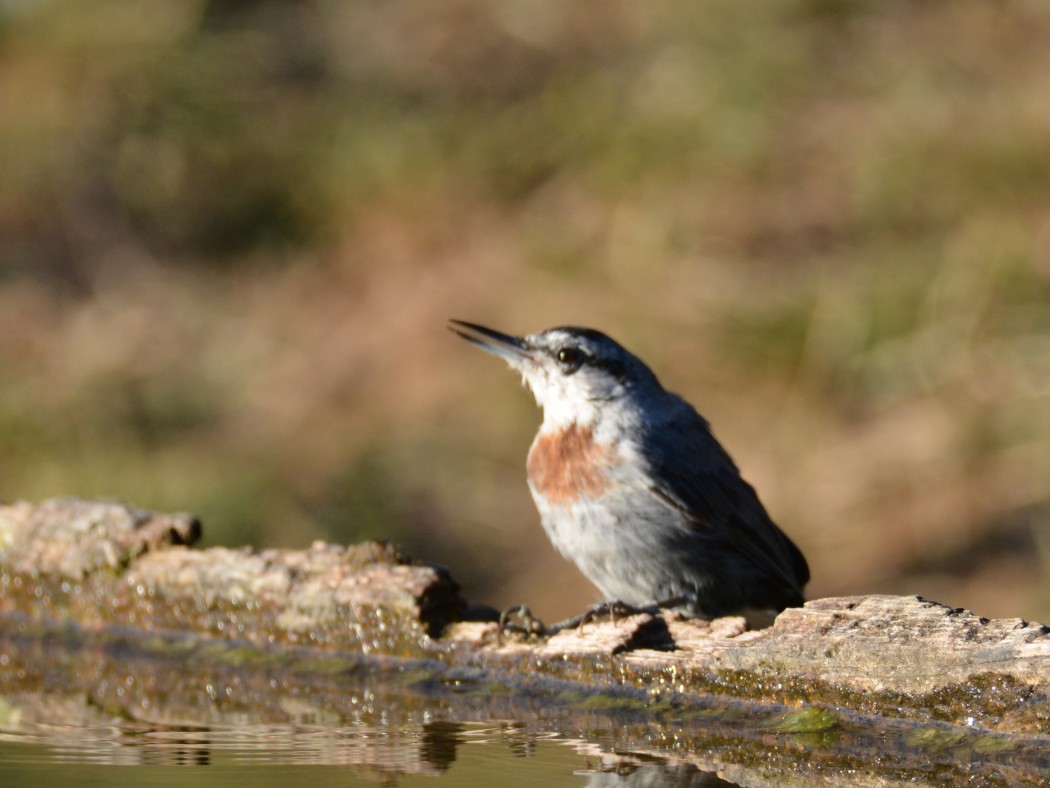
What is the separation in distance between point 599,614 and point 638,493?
1.90 ft

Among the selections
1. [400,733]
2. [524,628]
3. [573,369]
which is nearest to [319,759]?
[400,733]

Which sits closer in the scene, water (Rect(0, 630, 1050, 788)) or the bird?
water (Rect(0, 630, 1050, 788))

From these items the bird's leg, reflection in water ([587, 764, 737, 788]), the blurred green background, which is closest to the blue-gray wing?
the bird's leg

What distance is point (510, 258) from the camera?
10078 millimetres

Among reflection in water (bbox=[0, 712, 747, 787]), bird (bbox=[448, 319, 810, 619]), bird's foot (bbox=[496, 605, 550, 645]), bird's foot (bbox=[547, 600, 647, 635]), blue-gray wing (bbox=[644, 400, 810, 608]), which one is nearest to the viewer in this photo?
reflection in water (bbox=[0, 712, 747, 787])

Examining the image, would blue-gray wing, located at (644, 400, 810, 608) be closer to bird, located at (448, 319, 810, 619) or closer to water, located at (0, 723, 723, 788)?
bird, located at (448, 319, 810, 619)

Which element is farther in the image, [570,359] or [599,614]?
[570,359]

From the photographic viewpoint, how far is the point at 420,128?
10.9 m

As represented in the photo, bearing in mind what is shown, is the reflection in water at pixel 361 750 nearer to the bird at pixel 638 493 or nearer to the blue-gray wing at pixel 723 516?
the bird at pixel 638 493

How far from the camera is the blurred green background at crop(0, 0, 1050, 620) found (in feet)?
26.4

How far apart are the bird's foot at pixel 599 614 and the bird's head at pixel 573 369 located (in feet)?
2.95

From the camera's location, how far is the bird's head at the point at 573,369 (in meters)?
5.11

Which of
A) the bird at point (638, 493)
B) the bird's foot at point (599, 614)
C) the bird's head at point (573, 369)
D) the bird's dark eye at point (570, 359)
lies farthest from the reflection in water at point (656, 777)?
the bird's dark eye at point (570, 359)

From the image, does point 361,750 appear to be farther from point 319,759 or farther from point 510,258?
point 510,258
